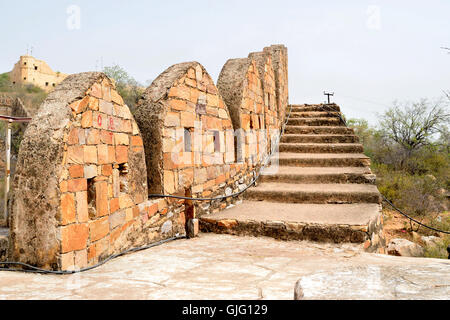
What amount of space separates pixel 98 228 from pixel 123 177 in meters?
0.62

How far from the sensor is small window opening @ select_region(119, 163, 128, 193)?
3383 millimetres

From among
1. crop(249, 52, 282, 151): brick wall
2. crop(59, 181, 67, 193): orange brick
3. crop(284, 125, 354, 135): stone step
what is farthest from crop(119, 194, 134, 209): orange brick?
crop(284, 125, 354, 135): stone step

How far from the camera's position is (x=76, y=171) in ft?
8.99

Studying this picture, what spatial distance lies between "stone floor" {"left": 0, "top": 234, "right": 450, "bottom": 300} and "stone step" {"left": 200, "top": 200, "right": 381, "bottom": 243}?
0.45 ft

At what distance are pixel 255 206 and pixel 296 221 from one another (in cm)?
113

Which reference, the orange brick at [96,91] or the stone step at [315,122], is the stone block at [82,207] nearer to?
the orange brick at [96,91]

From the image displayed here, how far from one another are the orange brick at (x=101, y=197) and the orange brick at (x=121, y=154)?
31 cm

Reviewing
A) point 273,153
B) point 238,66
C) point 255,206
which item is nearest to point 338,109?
point 273,153

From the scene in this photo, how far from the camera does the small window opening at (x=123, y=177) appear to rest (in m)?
3.38

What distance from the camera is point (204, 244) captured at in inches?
155

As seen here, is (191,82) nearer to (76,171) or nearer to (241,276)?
(76,171)

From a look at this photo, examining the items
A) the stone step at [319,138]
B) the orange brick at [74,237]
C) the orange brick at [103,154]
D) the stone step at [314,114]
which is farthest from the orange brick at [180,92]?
the stone step at [314,114]

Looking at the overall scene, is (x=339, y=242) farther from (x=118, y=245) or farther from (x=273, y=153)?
(x=273, y=153)

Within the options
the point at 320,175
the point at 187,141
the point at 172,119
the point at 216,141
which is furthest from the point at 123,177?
the point at 320,175
